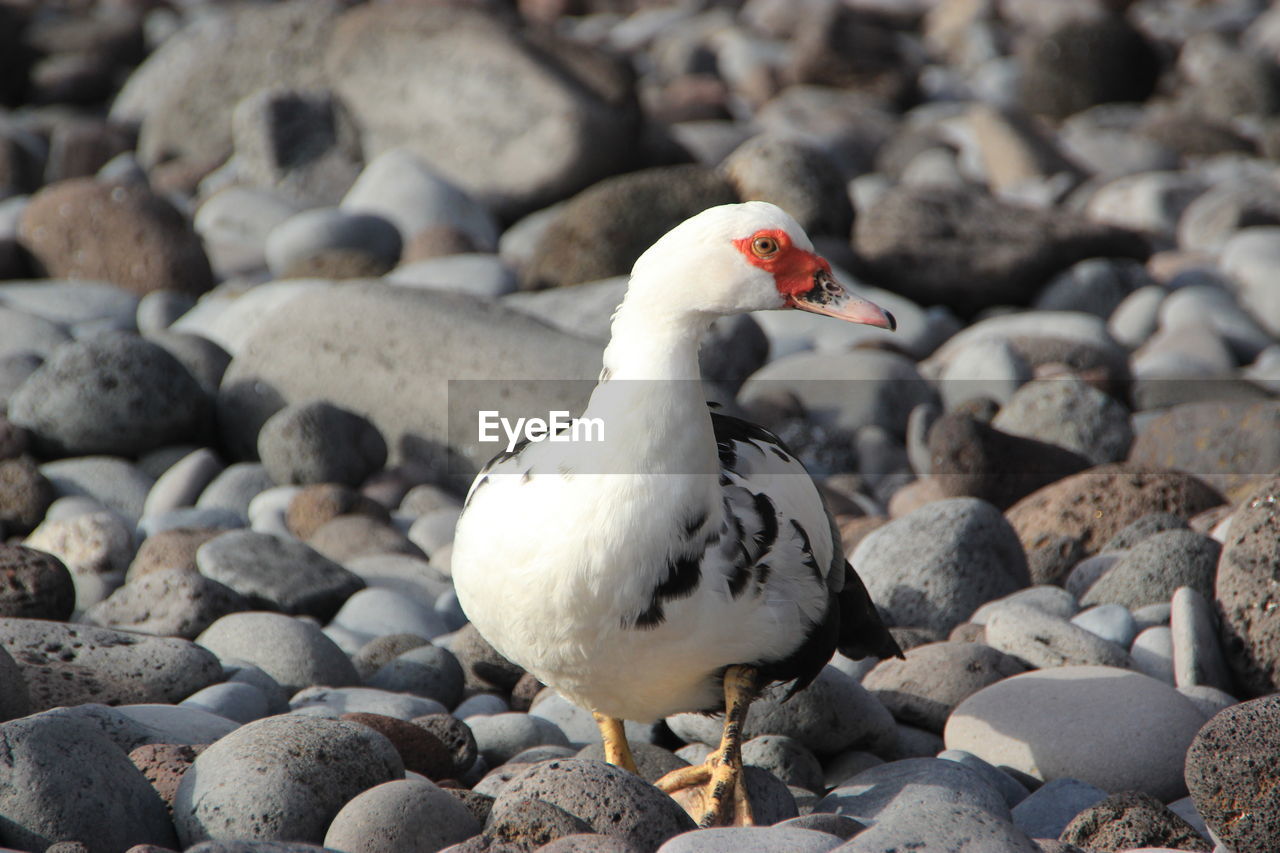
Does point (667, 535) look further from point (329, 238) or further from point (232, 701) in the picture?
point (329, 238)

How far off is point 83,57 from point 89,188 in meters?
8.56

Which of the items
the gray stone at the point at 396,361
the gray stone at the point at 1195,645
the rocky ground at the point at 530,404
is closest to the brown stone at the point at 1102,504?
the rocky ground at the point at 530,404

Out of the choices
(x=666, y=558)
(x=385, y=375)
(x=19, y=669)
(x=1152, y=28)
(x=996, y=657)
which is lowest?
(x=1152, y=28)

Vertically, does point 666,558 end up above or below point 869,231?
above

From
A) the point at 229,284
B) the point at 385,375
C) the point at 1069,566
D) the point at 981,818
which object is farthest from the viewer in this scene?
the point at 229,284

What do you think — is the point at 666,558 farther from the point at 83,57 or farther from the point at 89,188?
the point at 83,57

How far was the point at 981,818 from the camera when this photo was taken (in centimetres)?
347

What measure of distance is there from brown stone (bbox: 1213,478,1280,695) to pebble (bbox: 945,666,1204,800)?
1.38ft

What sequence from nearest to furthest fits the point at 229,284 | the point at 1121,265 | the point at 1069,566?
the point at 1069,566, the point at 229,284, the point at 1121,265

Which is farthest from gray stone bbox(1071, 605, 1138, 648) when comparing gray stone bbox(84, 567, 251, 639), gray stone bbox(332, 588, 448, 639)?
gray stone bbox(84, 567, 251, 639)

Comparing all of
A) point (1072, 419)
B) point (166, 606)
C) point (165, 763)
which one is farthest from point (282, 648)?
point (1072, 419)

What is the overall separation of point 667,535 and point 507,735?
61.2 inches

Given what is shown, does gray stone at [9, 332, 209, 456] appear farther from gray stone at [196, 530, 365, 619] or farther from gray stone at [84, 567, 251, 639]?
gray stone at [84, 567, 251, 639]

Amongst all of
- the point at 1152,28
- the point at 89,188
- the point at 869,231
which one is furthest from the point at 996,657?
the point at 1152,28
